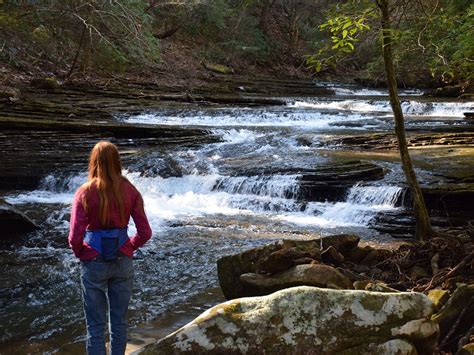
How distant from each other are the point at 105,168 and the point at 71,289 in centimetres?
354

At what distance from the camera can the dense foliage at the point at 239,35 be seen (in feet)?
21.5

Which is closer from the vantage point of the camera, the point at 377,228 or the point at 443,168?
the point at 377,228

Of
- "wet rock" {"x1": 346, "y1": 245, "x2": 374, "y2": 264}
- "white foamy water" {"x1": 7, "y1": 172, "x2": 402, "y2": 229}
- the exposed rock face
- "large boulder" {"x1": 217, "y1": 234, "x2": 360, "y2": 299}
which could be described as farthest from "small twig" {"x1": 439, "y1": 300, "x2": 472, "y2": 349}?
"white foamy water" {"x1": 7, "y1": 172, "x2": 402, "y2": 229}

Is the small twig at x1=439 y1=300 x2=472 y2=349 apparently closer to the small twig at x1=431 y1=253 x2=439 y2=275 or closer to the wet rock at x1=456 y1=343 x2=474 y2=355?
the wet rock at x1=456 y1=343 x2=474 y2=355

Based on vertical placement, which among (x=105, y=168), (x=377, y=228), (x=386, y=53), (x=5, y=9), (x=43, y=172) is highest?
(x=5, y=9)

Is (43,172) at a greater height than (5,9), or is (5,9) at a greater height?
(5,9)

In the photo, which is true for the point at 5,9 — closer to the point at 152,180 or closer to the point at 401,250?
the point at 152,180

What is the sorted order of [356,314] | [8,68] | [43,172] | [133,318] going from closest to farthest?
1. [356,314]
2. [133,318]
3. [43,172]
4. [8,68]

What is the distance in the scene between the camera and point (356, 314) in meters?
3.63

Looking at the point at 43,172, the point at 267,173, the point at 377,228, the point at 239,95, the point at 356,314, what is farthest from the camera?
the point at 239,95

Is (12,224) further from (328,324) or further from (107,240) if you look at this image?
(328,324)

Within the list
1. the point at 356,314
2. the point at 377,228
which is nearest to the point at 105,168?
the point at 356,314

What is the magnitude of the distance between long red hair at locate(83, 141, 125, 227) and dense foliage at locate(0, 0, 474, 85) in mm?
2887

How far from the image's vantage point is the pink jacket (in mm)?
3697
